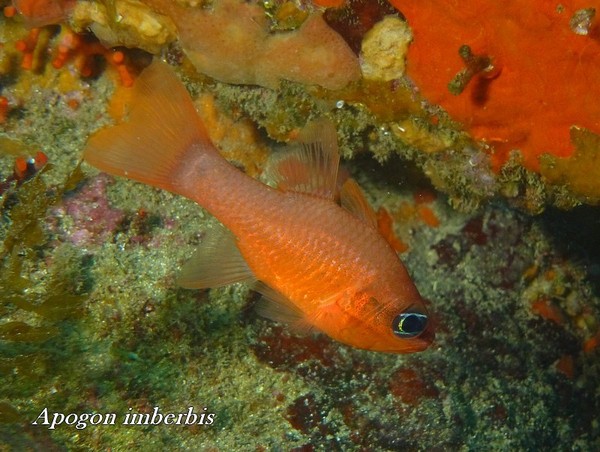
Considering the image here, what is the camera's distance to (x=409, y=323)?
2824mm

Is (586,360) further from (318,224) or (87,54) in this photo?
(87,54)

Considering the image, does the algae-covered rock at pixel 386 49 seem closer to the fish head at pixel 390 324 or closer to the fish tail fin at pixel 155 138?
the fish tail fin at pixel 155 138

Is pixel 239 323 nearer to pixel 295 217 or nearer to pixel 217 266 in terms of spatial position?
pixel 217 266

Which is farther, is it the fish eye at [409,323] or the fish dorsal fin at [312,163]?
the fish dorsal fin at [312,163]

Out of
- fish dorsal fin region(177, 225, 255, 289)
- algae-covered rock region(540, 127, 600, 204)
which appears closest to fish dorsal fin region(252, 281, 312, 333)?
fish dorsal fin region(177, 225, 255, 289)

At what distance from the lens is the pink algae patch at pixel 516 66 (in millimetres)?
3230

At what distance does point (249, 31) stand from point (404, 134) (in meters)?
1.39

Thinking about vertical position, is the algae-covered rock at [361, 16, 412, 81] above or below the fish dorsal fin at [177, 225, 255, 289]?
above

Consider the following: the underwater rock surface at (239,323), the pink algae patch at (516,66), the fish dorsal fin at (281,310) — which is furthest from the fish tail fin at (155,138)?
the pink algae patch at (516,66)

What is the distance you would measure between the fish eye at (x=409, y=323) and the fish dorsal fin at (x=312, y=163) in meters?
0.81

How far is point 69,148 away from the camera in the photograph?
4398 mm

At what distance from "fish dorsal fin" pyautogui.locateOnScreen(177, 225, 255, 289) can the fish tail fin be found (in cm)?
43

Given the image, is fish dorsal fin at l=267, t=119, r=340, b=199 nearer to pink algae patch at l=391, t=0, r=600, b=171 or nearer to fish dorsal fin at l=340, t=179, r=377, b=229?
fish dorsal fin at l=340, t=179, r=377, b=229

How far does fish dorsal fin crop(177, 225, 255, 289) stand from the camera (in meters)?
3.12
